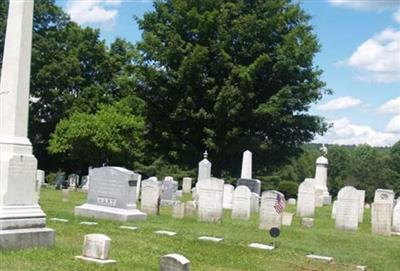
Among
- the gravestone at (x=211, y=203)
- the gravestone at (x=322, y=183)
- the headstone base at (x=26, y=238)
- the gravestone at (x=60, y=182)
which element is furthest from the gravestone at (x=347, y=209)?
the gravestone at (x=60, y=182)

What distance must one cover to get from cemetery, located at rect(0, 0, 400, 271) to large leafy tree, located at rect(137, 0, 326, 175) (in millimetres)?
116

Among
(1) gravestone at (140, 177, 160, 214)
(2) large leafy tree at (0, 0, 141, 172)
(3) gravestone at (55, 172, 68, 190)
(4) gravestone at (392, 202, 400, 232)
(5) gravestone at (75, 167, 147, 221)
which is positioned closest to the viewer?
(5) gravestone at (75, 167, 147, 221)

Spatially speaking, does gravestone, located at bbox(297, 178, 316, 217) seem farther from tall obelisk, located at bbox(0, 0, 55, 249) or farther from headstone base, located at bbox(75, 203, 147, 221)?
tall obelisk, located at bbox(0, 0, 55, 249)

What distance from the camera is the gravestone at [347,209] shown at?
19.0 metres

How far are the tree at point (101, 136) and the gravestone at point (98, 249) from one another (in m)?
25.1

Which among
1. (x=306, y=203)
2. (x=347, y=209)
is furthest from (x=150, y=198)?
(x=306, y=203)

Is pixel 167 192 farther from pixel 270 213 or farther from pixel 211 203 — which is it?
pixel 270 213

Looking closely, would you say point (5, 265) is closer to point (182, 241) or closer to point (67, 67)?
point (182, 241)

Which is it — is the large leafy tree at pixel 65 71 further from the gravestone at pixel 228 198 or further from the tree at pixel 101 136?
the gravestone at pixel 228 198

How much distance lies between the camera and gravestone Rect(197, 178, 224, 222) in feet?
61.8

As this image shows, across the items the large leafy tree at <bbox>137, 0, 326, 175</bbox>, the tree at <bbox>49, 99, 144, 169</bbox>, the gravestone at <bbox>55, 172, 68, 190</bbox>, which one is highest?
the large leafy tree at <bbox>137, 0, 326, 175</bbox>

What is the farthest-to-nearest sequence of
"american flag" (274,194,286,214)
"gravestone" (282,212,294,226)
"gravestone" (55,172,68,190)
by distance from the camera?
"gravestone" (55,172,68,190) → "gravestone" (282,212,294,226) → "american flag" (274,194,286,214)

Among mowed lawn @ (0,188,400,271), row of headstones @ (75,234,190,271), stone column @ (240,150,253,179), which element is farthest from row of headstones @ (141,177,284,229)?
stone column @ (240,150,253,179)

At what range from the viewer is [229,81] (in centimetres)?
3762
